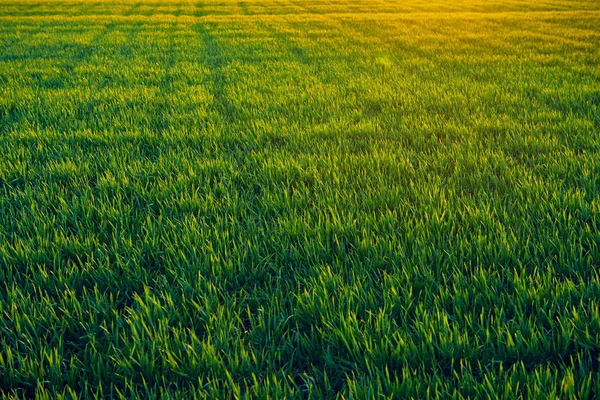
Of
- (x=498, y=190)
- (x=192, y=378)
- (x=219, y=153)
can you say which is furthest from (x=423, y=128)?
(x=192, y=378)

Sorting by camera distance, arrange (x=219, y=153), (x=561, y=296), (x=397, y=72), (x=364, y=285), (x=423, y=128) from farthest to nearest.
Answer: (x=397, y=72) → (x=423, y=128) → (x=219, y=153) → (x=364, y=285) → (x=561, y=296)

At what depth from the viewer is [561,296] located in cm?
173

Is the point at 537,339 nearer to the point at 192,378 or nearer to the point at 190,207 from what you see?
the point at 192,378

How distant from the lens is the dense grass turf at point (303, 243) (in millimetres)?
1486

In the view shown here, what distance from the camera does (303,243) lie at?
7.40 ft

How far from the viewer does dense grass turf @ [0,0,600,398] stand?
149cm

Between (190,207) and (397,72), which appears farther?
(397,72)

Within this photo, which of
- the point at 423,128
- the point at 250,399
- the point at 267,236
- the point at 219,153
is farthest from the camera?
the point at 423,128

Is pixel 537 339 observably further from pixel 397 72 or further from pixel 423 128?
pixel 397 72

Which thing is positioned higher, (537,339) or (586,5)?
(586,5)

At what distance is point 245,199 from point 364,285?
1.18m

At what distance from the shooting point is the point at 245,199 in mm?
2818

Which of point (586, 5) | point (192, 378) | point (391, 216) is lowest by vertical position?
point (192, 378)

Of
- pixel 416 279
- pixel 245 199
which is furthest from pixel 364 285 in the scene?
pixel 245 199
